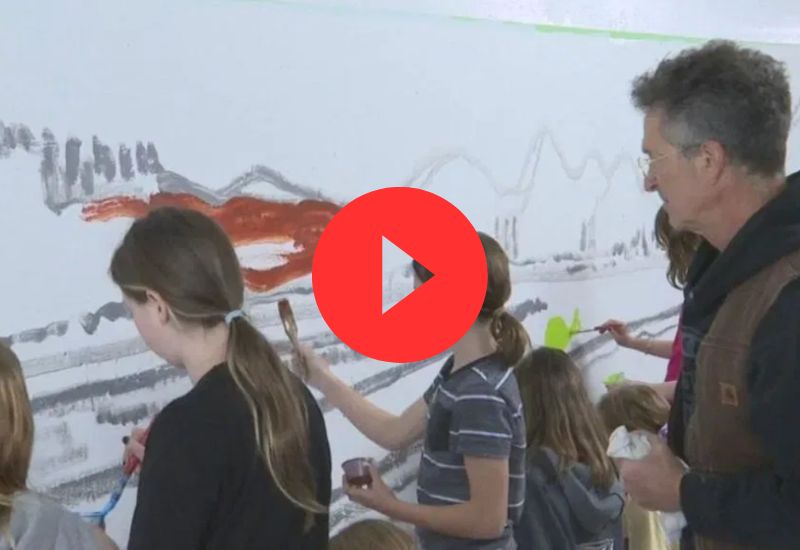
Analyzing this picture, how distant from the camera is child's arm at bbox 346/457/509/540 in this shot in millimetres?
1561

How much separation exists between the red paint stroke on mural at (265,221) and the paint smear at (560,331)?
2.20 ft

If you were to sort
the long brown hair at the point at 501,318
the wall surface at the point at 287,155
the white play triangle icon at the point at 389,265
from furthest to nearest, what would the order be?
the white play triangle icon at the point at 389,265 < the long brown hair at the point at 501,318 < the wall surface at the point at 287,155

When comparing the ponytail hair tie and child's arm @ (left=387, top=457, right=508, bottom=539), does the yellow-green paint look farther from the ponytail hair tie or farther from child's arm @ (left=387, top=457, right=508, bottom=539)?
child's arm @ (left=387, top=457, right=508, bottom=539)

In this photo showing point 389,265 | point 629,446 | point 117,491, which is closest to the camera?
point 629,446

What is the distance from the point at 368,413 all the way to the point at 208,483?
650 millimetres

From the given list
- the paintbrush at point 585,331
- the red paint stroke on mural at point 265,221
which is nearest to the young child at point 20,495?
the red paint stroke on mural at point 265,221

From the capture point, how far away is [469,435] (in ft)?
5.16

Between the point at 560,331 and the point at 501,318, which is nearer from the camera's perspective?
the point at 501,318

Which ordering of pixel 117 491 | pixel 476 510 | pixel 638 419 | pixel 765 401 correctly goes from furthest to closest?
pixel 638 419 → pixel 476 510 → pixel 117 491 → pixel 765 401

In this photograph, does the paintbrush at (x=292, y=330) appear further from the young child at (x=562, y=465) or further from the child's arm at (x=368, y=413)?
the young child at (x=562, y=465)

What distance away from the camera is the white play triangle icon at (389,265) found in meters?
1.79

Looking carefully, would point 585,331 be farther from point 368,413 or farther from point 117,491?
point 117,491

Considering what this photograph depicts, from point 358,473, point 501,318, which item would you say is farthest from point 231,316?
point 501,318

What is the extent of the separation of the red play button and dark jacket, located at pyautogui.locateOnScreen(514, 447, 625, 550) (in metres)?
0.27
